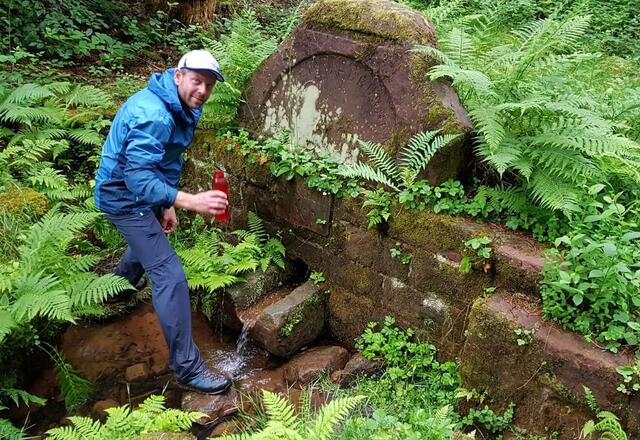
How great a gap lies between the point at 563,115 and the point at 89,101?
5.75 metres

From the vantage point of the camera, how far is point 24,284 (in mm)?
4105

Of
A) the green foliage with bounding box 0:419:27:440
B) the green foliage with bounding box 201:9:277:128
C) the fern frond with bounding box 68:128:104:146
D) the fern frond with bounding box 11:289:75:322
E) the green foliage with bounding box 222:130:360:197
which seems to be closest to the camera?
the green foliage with bounding box 0:419:27:440

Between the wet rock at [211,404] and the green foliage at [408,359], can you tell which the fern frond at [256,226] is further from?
the wet rock at [211,404]

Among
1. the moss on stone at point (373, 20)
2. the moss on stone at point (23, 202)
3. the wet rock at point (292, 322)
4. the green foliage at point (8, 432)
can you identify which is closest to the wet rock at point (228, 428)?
the wet rock at point (292, 322)

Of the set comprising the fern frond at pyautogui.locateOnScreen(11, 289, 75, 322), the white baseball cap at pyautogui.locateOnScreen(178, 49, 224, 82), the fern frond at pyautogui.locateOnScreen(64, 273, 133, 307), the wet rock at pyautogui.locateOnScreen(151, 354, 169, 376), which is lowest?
the wet rock at pyautogui.locateOnScreen(151, 354, 169, 376)

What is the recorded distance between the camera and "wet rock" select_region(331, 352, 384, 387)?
4.28m

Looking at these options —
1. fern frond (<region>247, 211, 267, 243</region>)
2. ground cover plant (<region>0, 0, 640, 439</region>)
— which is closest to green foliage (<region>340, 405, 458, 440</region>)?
ground cover plant (<region>0, 0, 640, 439</region>)

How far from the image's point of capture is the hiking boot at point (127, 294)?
Result: 5.17m

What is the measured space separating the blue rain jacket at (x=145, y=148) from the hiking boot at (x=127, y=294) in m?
1.31

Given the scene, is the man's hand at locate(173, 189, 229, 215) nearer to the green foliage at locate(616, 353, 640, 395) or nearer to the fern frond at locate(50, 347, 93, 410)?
the fern frond at locate(50, 347, 93, 410)

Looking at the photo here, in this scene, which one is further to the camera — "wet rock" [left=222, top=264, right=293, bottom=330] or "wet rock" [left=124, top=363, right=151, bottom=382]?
"wet rock" [left=222, top=264, right=293, bottom=330]

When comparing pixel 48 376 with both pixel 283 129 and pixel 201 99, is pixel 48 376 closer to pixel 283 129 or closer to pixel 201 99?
pixel 201 99

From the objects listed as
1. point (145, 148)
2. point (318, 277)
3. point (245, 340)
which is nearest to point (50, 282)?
point (145, 148)

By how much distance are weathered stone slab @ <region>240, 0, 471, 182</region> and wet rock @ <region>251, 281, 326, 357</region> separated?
1.37 metres
